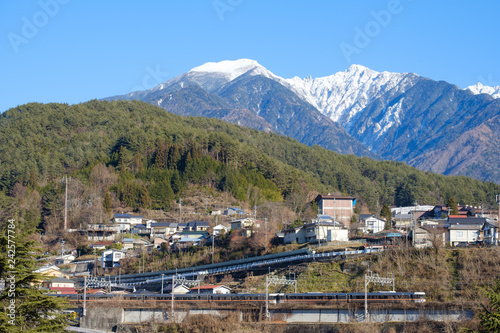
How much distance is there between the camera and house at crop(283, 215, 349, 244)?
5478cm

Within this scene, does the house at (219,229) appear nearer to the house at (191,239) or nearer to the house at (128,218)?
the house at (191,239)

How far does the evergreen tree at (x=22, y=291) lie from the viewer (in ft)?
61.5

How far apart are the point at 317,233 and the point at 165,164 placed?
124 feet

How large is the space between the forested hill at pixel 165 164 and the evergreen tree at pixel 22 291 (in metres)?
60.2

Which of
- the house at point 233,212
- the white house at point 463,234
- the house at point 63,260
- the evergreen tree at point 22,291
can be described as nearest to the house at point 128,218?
the house at point 233,212

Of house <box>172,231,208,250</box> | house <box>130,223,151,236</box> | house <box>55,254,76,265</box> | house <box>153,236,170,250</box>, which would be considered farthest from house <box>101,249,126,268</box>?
house <box>130,223,151,236</box>

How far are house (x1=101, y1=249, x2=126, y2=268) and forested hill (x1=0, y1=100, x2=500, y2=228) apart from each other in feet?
57.4

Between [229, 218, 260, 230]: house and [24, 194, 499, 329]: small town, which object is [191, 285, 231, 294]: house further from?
[229, 218, 260, 230]: house

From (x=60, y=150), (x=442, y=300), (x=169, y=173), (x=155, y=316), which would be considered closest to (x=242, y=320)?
(x=155, y=316)

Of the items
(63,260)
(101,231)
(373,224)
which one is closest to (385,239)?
(373,224)

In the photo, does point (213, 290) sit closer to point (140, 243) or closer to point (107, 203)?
point (140, 243)

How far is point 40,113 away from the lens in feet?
346

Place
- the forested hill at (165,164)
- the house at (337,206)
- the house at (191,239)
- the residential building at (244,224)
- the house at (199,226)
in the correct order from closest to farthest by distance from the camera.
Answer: the house at (191,239) < the residential building at (244,224) < the house at (199,226) < the house at (337,206) < the forested hill at (165,164)

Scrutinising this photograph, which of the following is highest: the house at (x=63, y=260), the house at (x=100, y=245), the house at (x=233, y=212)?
the house at (x=233, y=212)
